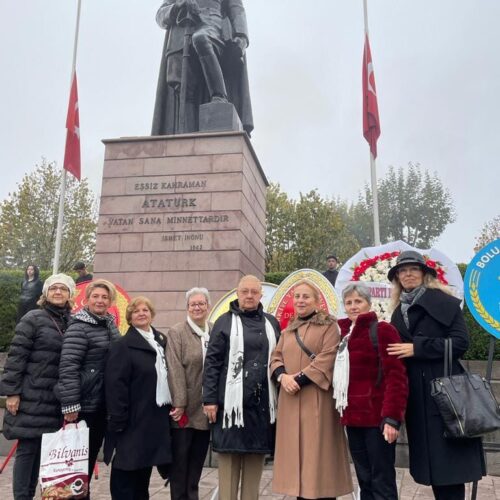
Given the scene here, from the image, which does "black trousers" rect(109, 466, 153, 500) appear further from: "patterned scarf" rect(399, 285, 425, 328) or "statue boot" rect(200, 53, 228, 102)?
"statue boot" rect(200, 53, 228, 102)

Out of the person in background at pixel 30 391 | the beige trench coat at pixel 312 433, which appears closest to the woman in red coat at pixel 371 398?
the beige trench coat at pixel 312 433

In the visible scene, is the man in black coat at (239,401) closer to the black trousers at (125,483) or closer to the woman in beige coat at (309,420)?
the woman in beige coat at (309,420)

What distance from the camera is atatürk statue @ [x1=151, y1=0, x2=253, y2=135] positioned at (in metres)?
8.78

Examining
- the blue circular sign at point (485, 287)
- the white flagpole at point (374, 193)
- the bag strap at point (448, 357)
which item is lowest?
the bag strap at point (448, 357)

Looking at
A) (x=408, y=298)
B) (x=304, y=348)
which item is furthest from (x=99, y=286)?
(x=408, y=298)

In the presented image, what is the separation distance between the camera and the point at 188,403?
3643 millimetres

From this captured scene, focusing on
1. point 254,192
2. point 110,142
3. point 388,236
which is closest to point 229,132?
point 254,192

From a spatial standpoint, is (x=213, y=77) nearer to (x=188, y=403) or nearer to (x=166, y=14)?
(x=166, y=14)

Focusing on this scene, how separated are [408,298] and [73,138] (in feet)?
29.3

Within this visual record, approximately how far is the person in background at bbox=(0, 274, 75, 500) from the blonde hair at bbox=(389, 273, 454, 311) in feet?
7.70

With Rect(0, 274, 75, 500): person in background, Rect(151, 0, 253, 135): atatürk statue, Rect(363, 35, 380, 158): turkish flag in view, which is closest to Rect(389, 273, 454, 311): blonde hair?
Rect(0, 274, 75, 500): person in background

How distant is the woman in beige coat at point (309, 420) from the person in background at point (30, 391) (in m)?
1.54

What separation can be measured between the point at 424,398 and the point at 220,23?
25.8 feet

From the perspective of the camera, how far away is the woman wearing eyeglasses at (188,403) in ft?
11.6
